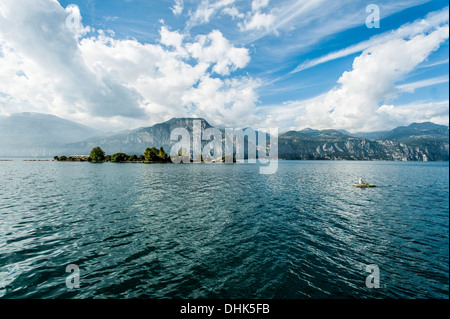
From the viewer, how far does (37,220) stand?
87.5 feet

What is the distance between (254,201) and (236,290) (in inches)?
1159

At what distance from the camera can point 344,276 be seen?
643 inches

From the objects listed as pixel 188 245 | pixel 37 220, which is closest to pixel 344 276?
pixel 188 245

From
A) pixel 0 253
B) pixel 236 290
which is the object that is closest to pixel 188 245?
pixel 236 290

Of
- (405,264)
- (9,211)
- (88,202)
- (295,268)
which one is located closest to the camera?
(295,268)

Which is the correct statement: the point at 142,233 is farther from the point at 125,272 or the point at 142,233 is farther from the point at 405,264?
the point at 405,264

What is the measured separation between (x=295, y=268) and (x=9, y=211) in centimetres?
4523

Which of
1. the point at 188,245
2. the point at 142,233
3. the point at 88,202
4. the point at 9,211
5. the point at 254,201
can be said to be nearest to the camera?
the point at 188,245

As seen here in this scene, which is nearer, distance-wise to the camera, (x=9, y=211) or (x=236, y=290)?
(x=236, y=290)

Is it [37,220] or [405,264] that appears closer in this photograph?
[405,264]
